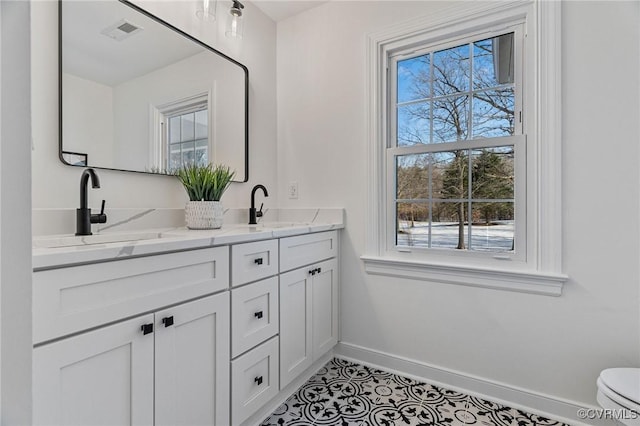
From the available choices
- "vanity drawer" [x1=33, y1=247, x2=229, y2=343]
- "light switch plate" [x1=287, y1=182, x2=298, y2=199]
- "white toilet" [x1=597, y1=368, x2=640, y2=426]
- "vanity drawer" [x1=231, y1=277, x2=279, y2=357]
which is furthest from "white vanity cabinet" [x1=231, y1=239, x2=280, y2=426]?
"white toilet" [x1=597, y1=368, x2=640, y2=426]

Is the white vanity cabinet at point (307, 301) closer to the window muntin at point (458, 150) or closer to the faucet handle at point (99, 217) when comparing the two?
the window muntin at point (458, 150)

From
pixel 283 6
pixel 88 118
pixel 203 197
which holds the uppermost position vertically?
pixel 283 6

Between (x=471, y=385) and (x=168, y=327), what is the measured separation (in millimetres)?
1569

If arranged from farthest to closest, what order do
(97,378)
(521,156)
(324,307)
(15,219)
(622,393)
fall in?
(324,307) → (521,156) → (622,393) → (97,378) → (15,219)

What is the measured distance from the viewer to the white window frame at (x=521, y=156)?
153 cm

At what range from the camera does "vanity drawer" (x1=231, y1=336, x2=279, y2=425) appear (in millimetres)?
1312

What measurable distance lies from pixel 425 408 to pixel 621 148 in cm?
149

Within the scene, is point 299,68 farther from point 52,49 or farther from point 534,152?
point 534,152

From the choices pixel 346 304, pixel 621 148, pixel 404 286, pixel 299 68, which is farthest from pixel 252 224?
pixel 621 148

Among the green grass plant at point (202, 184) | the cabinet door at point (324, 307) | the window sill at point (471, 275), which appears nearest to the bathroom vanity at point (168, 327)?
the cabinet door at point (324, 307)

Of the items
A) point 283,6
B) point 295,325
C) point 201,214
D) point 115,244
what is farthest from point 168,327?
point 283,6

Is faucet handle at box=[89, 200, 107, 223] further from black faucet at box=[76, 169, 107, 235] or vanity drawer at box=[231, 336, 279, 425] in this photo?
vanity drawer at box=[231, 336, 279, 425]

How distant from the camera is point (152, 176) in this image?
1626 millimetres

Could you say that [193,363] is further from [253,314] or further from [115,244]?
[115,244]
